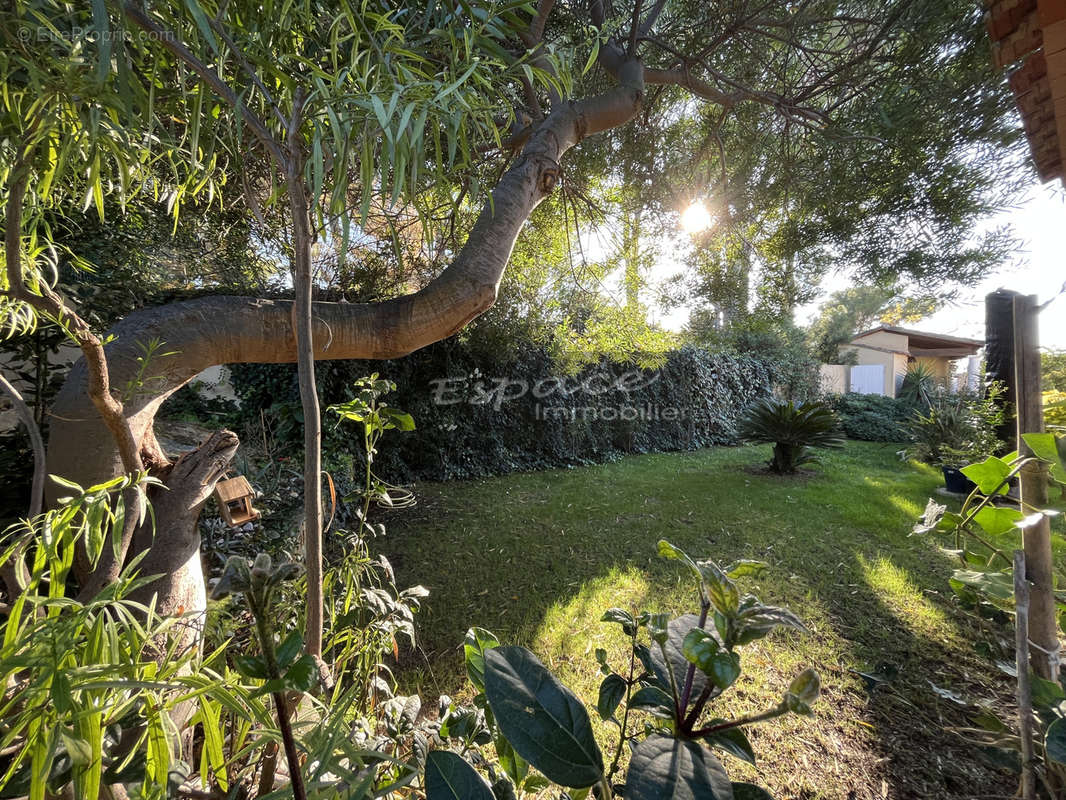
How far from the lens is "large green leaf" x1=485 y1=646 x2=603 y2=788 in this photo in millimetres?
483

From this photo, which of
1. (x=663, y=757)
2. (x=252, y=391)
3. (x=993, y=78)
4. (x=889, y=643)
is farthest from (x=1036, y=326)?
(x=252, y=391)

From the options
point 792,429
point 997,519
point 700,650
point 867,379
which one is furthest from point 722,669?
point 867,379

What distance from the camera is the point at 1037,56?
156cm

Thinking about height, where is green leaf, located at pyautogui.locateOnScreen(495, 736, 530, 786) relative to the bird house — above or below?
below

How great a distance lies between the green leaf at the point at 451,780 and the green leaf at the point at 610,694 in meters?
0.25

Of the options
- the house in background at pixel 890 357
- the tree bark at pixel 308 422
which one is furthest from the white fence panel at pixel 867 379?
the tree bark at pixel 308 422

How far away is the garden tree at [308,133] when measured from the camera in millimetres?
675

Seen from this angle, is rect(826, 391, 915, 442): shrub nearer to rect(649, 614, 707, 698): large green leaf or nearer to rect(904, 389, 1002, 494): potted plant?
rect(904, 389, 1002, 494): potted plant

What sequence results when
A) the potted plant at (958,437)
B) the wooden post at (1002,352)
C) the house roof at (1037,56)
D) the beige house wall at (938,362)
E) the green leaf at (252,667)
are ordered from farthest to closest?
the beige house wall at (938,362), the potted plant at (958,437), the wooden post at (1002,352), the house roof at (1037,56), the green leaf at (252,667)

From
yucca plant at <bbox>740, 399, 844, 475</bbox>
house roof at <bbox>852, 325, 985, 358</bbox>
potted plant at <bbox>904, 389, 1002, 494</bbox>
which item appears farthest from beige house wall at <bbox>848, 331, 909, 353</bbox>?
yucca plant at <bbox>740, 399, 844, 475</bbox>

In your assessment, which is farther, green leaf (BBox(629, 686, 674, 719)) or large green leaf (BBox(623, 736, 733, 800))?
green leaf (BBox(629, 686, 674, 719))

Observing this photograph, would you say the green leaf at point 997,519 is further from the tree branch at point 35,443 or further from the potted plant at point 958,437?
the potted plant at point 958,437

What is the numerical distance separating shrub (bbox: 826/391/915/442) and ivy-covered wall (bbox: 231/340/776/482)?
3.03 metres

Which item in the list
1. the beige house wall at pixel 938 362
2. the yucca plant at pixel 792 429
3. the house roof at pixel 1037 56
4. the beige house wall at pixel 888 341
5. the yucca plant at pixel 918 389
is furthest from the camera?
the beige house wall at pixel 938 362
